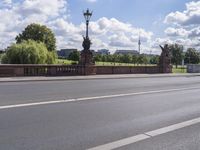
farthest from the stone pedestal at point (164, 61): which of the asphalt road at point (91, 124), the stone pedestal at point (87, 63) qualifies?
the asphalt road at point (91, 124)

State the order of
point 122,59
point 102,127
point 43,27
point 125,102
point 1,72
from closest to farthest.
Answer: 1. point 102,127
2. point 125,102
3. point 1,72
4. point 43,27
5. point 122,59

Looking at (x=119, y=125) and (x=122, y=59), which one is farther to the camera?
(x=122, y=59)

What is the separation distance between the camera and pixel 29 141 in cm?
686

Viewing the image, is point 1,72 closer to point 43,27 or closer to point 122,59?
point 43,27

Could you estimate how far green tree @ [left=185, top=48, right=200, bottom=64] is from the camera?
110188 millimetres

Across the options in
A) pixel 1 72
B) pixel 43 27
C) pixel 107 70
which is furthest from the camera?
pixel 43 27

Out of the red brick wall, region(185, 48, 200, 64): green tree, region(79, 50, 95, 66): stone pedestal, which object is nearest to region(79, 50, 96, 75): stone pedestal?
region(79, 50, 95, 66): stone pedestal

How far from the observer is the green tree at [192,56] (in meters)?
110

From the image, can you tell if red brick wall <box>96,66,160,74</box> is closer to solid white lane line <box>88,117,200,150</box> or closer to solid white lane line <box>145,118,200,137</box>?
solid white lane line <box>145,118,200,137</box>

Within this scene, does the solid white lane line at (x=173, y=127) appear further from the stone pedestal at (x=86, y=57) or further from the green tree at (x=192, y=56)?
the green tree at (x=192, y=56)

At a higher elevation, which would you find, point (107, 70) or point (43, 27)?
point (43, 27)

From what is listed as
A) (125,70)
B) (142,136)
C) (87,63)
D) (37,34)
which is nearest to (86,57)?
(87,63)

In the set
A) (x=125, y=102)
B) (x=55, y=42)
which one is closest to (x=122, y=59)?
(x=55, y=42)

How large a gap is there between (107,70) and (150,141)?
27.6 metres
